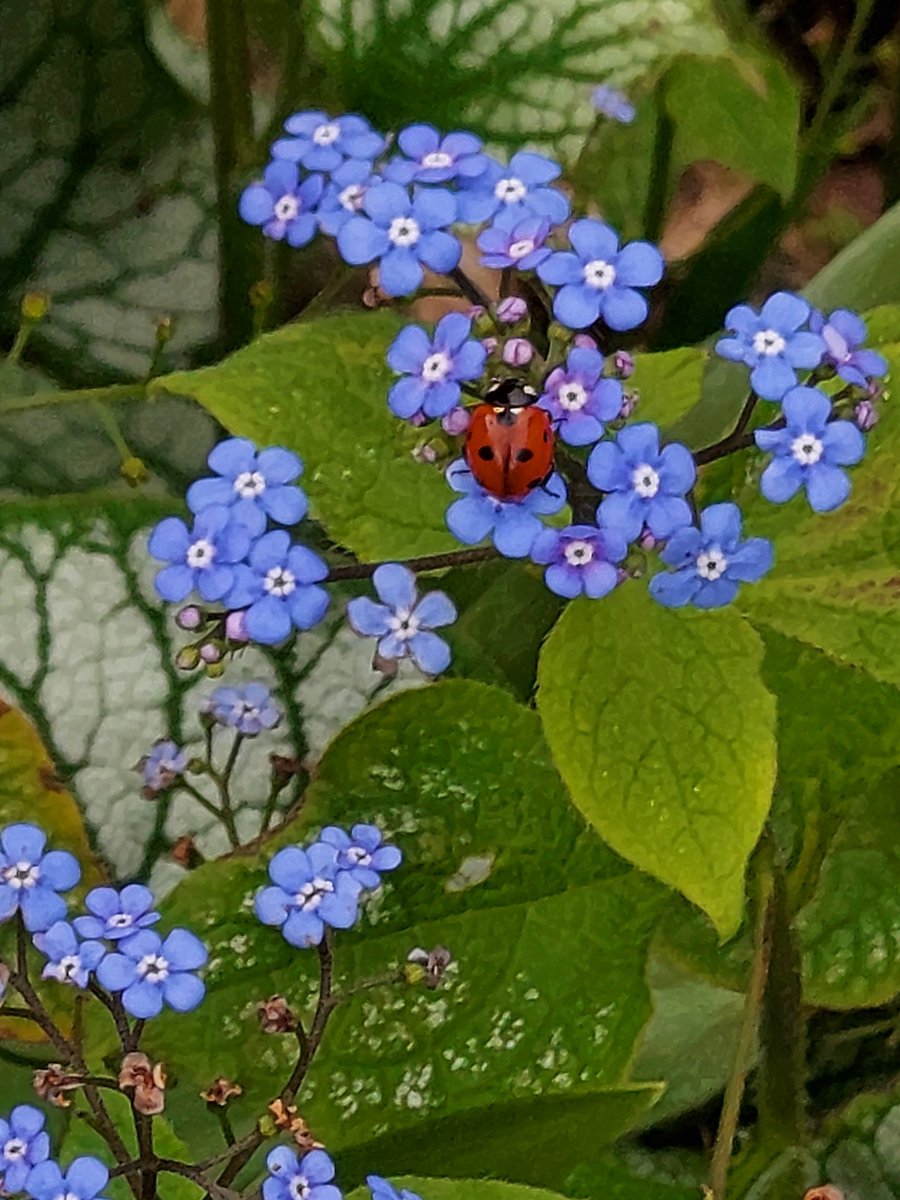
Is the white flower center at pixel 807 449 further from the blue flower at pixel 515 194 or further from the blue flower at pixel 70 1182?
the blue flower at pixel 70 1182

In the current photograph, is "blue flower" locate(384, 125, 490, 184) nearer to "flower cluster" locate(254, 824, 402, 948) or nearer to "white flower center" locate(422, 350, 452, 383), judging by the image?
"white flower center" locate(422, 350, 452, 383)

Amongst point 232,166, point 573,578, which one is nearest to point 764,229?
point 232,166

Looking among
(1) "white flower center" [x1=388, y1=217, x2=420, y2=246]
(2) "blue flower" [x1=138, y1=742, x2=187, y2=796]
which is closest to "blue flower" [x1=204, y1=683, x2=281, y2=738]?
(2) "blue flower" [x1=138, y1=742, x2=187, y2=796]

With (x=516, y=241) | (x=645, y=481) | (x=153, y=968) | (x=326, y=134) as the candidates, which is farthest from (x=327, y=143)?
(x=153, y=968)

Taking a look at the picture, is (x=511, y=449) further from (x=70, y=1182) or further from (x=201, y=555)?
(x=70, y=1182)

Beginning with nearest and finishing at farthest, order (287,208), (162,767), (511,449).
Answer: (511,449) < (287,208) < (162,767)

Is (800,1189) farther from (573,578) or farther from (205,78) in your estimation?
(205,78)

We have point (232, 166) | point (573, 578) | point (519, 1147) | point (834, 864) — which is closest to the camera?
point (573, 578)
